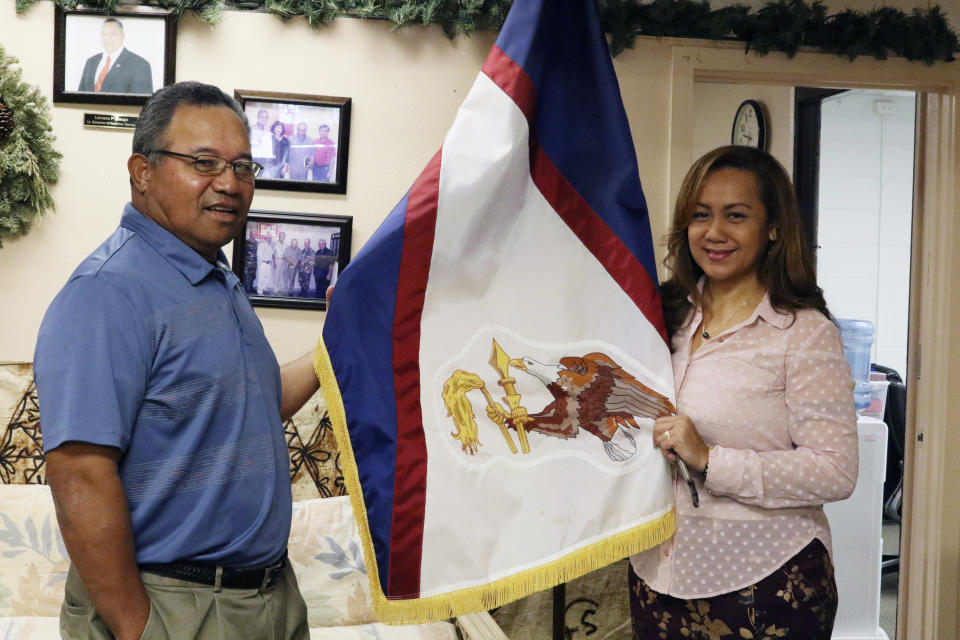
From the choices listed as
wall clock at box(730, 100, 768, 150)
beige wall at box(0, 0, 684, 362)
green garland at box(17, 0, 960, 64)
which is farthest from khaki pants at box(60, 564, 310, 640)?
wall clock at box(730, 100, 768, 150)

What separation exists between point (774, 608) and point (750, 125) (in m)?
3.49

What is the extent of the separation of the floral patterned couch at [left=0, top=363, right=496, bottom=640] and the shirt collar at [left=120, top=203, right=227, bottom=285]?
131 centimetres

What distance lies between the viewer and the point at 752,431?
65.0 inches

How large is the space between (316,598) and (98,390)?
1.41 metres

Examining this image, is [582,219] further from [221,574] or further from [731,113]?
[731,113]

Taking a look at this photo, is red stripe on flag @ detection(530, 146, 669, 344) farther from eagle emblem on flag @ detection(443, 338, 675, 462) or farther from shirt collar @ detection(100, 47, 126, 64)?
shirt collar @ detection(100, 47, 126, 64)

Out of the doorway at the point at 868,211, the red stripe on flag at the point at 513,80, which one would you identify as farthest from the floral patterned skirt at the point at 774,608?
the doorway at the point at 868,211

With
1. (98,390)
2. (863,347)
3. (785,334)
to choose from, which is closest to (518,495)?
(785,334)

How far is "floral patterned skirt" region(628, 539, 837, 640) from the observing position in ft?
5.31

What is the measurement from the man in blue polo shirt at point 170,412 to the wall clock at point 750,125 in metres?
3.67

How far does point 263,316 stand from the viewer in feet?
9.18

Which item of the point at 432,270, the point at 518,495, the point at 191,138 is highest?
the point at 191,138

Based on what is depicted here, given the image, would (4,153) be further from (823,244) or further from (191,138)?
(823,244)

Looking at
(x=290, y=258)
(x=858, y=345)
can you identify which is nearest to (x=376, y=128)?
(x=290, y=258)
